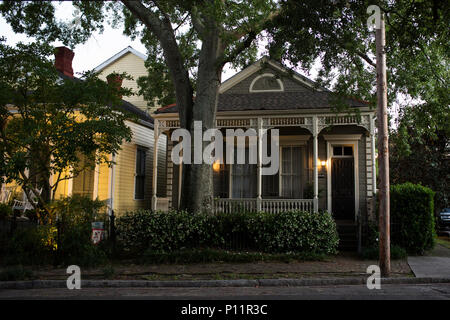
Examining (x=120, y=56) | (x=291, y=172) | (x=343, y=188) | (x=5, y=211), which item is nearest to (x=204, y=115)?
(x=291, y=172)

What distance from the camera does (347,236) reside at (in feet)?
44.8

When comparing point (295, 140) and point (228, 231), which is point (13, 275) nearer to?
point (228, 231)

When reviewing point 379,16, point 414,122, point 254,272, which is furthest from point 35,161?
point 414,122

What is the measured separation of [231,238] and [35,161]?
238 inches

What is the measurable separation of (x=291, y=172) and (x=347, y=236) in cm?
374

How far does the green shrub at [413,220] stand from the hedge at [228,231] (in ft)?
6.78

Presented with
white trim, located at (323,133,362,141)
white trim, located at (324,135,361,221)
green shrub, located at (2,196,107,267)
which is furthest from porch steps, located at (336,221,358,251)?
green shrub, located at (2,196,107,267)

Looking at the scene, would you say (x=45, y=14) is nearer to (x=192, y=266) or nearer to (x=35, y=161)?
(x=35, y=161)

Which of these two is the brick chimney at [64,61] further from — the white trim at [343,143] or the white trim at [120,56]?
the white trim at [343,143]

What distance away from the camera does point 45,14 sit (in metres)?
11.4

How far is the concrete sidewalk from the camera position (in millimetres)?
9165

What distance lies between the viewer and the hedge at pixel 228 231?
11562 millimetres

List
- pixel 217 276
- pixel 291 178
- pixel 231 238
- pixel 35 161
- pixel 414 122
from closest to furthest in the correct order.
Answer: pixel 217 276
pixel 35 161
pixel 231 238
pixel 414 122
pixel 291 178

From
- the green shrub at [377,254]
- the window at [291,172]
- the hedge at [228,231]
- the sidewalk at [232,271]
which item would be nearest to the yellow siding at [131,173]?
the hedge at [228,231]
